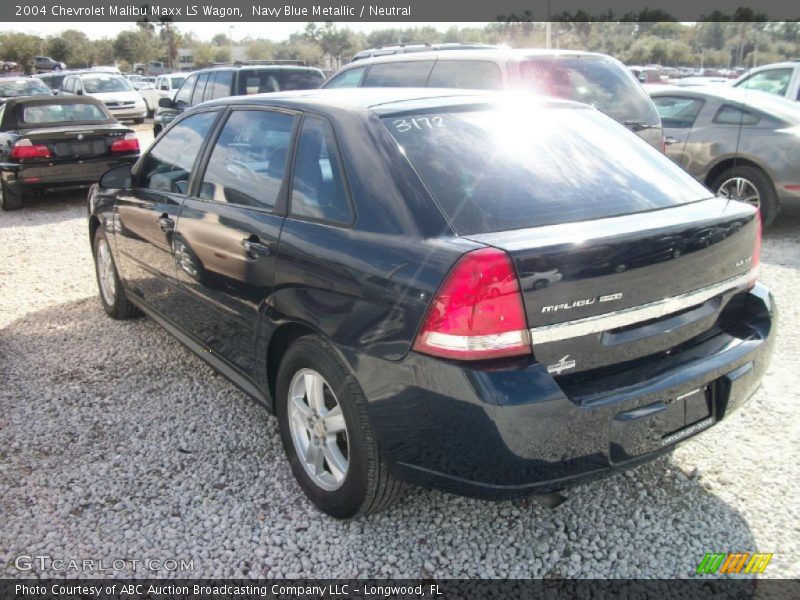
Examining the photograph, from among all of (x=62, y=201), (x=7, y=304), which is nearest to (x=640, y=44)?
(x=62, y=201)

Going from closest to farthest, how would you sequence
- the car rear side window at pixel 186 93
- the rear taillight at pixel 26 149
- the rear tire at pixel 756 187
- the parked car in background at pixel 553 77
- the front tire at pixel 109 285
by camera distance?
1. the front tire at pixel 109 285
2. the parked car in background at pixel 553 77
3. the rear tire at pixel 756 187
4. the rear taillight at pixel 26 149
5. the car rear side window at pixel 186 93

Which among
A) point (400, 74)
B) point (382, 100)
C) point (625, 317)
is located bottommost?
point (625, 317)

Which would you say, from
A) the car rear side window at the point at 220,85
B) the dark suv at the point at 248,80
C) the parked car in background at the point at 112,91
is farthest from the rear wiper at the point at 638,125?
the parked car in background at the point at 112,91

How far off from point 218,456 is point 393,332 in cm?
152

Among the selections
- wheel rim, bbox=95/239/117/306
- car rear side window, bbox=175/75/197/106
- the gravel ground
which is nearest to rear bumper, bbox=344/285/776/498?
the gravel ground

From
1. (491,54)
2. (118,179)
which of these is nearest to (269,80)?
(491,54)

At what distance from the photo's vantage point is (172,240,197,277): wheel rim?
371cm

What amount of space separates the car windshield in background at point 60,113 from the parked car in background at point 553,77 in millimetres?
5477

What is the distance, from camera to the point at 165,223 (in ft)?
13.0

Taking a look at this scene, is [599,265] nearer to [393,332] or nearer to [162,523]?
[393,332]

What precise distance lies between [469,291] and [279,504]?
1.42 m

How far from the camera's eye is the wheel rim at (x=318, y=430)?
2826 millimetres

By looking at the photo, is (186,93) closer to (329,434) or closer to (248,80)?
(248,80)

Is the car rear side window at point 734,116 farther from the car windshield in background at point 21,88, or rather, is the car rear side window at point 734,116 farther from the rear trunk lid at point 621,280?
the car windshield in background at point 21,88
